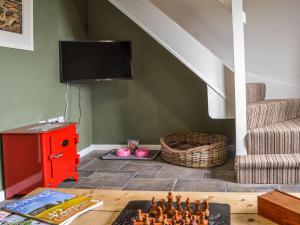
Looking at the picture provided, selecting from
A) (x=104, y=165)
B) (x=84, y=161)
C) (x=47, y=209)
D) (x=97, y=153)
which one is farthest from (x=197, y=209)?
(x=97, y=153)

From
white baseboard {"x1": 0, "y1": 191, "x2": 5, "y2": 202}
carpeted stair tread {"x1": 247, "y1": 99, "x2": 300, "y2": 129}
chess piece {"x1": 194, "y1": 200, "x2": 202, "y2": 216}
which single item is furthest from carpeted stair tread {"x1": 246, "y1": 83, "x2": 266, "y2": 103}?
chess piece {"x1": 194, "y1": 200, "x2": 202, "y2": 216}

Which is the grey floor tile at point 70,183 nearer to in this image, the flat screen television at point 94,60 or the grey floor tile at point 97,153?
the grey floor tile at point 97,153

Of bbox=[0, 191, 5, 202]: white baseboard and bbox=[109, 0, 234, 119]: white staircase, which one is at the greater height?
bbox=[109, 0, 234, 119]: white staircase

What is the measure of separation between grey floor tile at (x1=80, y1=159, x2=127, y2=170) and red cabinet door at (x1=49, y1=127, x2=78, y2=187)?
19.5 inches

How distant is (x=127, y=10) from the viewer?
391 cm

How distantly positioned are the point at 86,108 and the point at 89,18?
3.87 ft

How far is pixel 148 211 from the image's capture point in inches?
50.9

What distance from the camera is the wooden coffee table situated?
123 cm

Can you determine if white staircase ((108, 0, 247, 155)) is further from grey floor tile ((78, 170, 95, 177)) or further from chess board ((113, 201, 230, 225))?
chess board ((113, 201, 230, 225))

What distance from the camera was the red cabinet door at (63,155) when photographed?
2758 millimetres

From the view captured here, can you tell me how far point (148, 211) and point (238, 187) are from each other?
5.77ft

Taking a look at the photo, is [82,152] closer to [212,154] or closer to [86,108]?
[86,108]

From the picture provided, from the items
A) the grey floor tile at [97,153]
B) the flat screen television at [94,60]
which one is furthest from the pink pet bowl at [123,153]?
the flat screen television at [94,60]

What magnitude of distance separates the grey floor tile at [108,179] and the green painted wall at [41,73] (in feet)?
2.52
